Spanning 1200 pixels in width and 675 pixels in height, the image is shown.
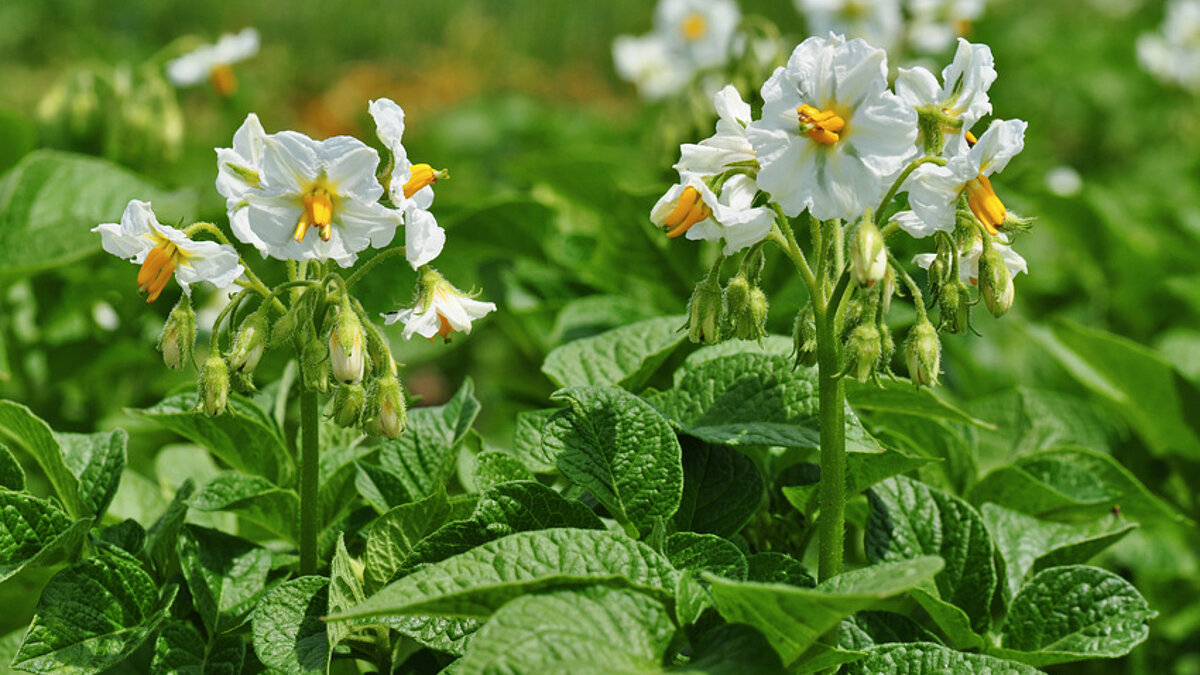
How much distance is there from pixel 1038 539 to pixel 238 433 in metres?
1.24

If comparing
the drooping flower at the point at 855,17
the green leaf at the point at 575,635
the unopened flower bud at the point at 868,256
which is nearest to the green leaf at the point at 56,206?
the green leaf at the point at 575,635

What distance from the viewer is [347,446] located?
1.93 m

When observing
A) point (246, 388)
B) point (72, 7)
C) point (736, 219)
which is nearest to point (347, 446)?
point (246, 388)

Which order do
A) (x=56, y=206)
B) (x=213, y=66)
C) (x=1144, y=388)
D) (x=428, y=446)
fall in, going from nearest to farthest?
(x=428, y=446), (x=1144, y=388), (x=56, y=206), (x=213, y=66)

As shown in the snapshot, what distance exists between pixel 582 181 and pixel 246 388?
1.77m

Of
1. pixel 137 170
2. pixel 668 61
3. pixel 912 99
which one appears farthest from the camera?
pixel 668 61

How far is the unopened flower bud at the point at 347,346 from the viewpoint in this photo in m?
1.42

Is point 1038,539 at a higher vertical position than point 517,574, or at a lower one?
lower

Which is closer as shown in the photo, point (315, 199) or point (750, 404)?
point (315, 199)

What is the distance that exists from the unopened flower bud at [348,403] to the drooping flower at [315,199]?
0.18 metres

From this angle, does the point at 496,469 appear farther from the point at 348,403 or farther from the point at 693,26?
the point at 693,26

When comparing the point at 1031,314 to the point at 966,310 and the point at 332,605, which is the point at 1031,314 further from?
the point at 332,605

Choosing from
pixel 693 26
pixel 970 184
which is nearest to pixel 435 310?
pixel 970 184

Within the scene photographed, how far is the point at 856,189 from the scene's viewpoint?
1.32 meters
